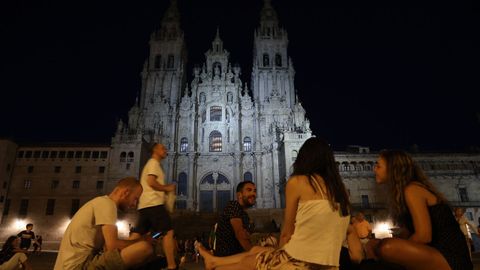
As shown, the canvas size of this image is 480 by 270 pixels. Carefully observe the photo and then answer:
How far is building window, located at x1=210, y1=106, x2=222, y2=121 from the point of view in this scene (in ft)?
143

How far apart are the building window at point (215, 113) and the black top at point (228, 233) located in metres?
38.7

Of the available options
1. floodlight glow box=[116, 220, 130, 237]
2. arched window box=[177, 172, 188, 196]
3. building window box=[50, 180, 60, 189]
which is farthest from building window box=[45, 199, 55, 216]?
arched window box=[177, 172, 188, 196]

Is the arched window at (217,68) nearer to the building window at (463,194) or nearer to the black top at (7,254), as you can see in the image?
the building window at (463,194)

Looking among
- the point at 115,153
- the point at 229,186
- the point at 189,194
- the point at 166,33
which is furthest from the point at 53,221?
the point at 166,33

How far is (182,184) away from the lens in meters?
40.3

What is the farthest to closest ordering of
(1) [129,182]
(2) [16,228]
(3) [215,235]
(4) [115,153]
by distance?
(4) [115,153] → (2) [16,228] → (3) [215,235] → (1) [129,182]

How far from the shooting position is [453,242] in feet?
10.6

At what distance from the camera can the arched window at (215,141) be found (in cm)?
4209

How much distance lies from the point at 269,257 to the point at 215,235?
200 centimetres

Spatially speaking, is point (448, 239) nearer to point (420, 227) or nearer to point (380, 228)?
point (420, 227)

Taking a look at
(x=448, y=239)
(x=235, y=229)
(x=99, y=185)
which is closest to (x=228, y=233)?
(x=235, y=229)

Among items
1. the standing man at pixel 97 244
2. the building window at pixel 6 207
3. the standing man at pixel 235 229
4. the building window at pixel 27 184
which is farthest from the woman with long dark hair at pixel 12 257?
the building window at pixel 6 207

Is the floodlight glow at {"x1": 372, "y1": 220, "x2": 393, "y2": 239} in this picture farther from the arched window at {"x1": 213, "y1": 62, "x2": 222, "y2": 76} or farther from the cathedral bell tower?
the arched window at {"x1": 213, "y1": 62, "x2": 222, "y2": 76}

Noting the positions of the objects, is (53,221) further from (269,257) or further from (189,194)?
(269,257)
